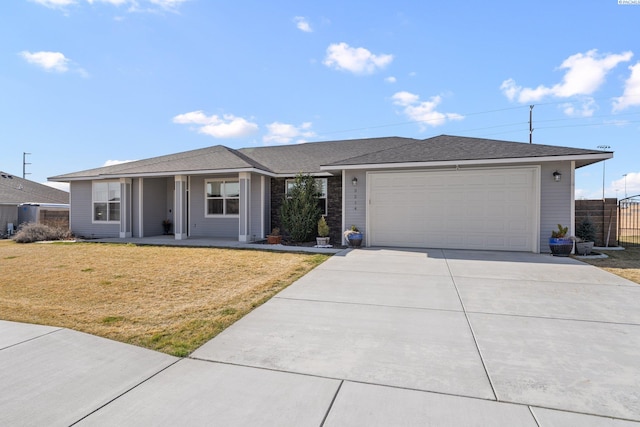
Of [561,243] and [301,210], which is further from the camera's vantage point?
[301,210]

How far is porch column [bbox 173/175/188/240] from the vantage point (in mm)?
12898

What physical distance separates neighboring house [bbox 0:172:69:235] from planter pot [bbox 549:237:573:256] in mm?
21684

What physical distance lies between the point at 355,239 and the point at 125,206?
408 inches

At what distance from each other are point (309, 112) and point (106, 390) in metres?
16.1

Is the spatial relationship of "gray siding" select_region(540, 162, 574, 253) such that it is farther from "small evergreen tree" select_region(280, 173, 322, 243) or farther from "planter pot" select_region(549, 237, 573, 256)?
"small evergreen tree" select_region(280, 173, 322, 243)

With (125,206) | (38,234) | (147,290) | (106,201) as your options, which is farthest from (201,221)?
(147,290)

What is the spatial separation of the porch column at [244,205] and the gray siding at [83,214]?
6.99 m

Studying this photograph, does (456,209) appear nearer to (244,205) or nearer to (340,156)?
(340,156)

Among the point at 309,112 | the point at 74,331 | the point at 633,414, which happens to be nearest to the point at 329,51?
the point at 309,112

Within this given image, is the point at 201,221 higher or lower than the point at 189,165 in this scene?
lower

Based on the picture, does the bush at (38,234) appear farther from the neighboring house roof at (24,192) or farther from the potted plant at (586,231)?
the potted plant at (586,231)

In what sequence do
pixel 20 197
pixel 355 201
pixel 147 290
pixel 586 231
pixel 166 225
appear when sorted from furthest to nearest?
1. pixel 20 197
2. pixel 166 225
3. pixel 355 201
4. pixel 586 231
5. pixel 147 290

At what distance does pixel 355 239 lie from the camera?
35.0 ft

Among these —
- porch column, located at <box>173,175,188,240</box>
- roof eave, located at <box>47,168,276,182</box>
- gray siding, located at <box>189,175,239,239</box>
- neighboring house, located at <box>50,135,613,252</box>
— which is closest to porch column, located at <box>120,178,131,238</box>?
neighboring house, located at <box>50,135,613,252</box>
